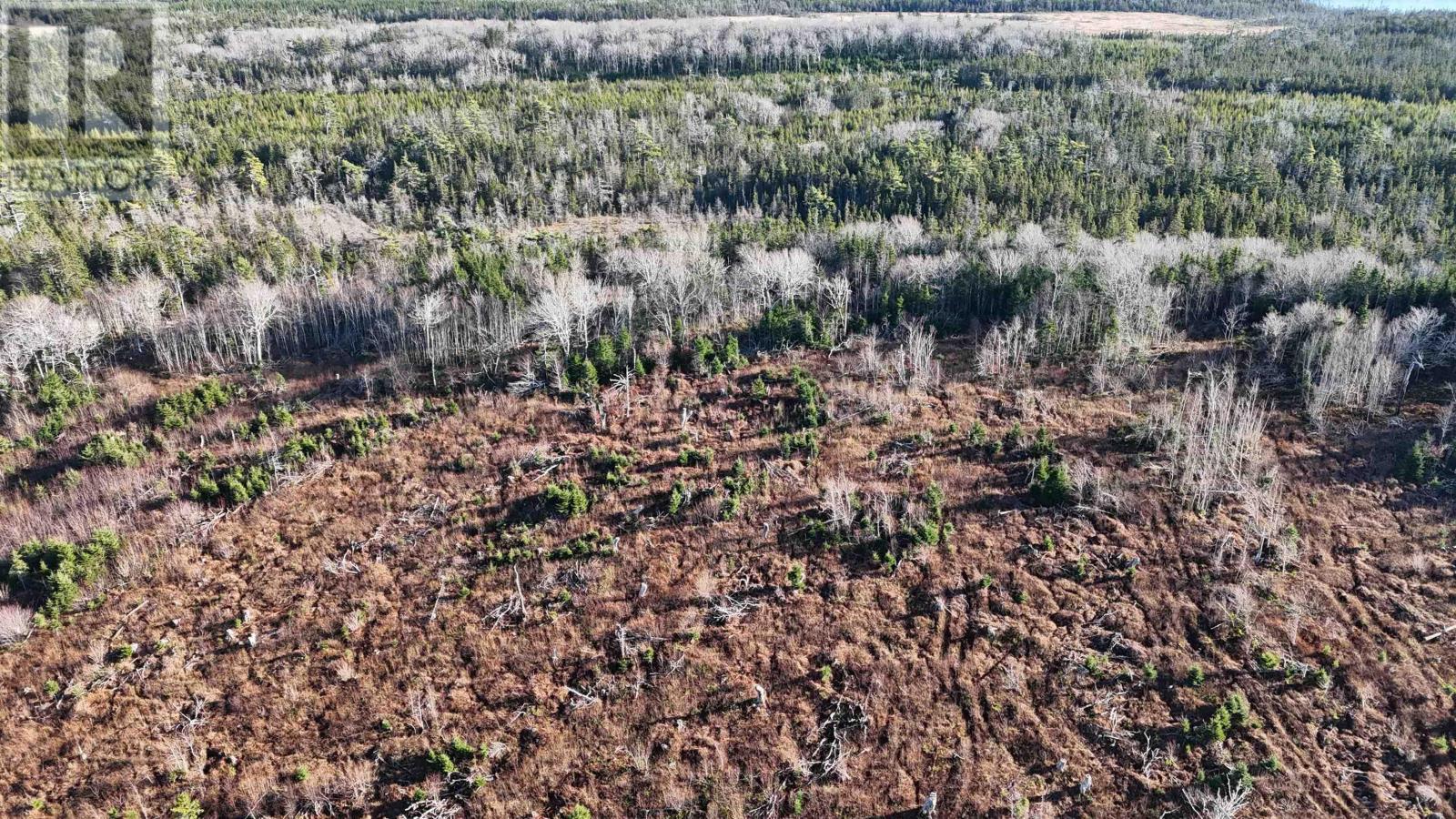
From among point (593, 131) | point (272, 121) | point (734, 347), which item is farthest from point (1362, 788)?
point (272, 121)

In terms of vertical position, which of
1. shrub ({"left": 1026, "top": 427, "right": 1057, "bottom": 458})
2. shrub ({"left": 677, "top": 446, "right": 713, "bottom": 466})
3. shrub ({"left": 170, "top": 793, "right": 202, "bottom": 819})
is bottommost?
shrub ({"left": 170, "top": 793, "right": 202, "bottom": 819})

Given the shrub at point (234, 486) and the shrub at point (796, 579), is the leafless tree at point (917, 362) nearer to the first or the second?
the shrub at point (796, 579)

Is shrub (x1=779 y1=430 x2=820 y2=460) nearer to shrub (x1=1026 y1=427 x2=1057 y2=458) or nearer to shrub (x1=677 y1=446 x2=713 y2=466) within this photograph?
shrub (x1=677 y1=446 x2=713 y2=466)

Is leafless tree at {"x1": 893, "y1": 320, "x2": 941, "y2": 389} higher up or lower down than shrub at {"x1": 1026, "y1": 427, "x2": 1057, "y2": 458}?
higher up

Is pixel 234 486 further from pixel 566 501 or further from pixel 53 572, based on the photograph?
pixel 566 501

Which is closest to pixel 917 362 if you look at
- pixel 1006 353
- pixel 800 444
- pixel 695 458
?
pixel 1006 353

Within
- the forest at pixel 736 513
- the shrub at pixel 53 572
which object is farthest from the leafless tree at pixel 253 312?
the shrub at pixel 53 572

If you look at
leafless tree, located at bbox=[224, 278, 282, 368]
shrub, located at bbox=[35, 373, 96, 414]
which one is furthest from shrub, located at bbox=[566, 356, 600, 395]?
shrub, located at bbox=[35, 373, 96, 414]

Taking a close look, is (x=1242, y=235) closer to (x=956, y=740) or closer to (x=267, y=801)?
(x=956, y=740)
